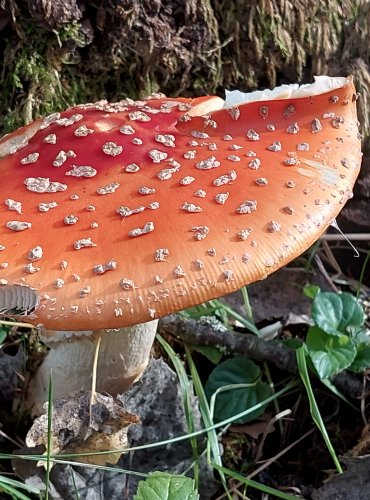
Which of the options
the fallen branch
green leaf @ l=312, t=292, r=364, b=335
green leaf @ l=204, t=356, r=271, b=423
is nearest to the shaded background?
green leaf @ l=312, t=292, r=364, b=335

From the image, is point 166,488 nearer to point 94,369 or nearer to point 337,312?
point 94,369

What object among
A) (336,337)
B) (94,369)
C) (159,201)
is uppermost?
(159,201)

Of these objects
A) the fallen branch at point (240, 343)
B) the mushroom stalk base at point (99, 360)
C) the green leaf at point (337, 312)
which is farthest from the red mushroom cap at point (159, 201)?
the fallen branch at point (240, 343)

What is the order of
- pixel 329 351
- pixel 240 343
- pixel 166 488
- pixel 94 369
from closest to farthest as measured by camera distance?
pixel 166 488, pixel 94 369, pixel 329 351, pixel 240 343

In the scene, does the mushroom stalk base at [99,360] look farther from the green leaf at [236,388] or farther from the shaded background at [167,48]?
the shaded background at [167,48]

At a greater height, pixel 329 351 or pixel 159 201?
pixel 159 201

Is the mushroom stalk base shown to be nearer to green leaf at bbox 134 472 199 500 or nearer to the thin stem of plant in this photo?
the thin stem of plant

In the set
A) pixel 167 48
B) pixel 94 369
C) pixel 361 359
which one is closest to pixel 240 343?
pixel 361 359
